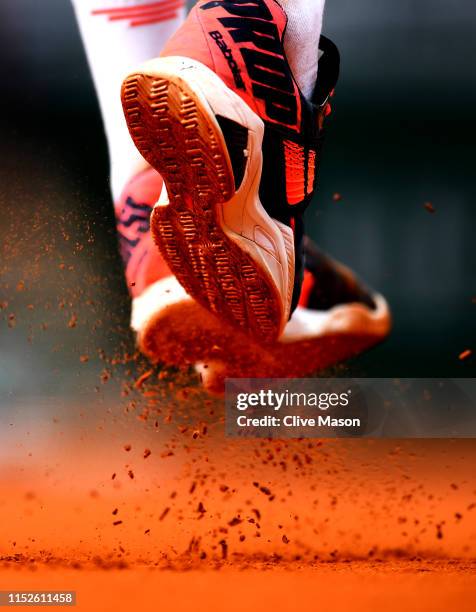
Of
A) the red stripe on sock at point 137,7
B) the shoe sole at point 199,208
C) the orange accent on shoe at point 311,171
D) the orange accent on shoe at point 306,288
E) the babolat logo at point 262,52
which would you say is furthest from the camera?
the orange accent on shoe at point 306,288

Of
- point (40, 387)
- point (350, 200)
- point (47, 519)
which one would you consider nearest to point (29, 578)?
point (47, 519)

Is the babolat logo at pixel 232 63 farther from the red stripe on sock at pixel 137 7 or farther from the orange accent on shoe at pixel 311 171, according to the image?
the red stripe on sock at pixel 137 7

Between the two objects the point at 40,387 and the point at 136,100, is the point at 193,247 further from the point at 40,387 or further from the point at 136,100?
the point at 40,387

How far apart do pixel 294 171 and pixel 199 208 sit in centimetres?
18

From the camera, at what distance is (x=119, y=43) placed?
1539 millimetres

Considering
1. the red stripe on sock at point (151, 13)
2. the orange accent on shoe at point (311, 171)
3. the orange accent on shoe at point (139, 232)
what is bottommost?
the orange accent on shoe at point (139, 232)

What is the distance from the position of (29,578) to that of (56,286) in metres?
0.58

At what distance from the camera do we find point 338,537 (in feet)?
5.72

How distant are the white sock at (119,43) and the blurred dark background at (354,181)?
1.7 inches

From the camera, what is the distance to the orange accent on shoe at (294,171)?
128 cm

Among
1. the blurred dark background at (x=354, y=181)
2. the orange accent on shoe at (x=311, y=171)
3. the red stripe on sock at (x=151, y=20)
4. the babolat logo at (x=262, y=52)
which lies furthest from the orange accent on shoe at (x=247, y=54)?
the blurred dark background at (x=354, y=181)

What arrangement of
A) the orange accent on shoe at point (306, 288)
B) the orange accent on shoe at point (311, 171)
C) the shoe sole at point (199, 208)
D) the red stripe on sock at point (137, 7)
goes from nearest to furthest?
the shoe sole at point (199, 208) < the orange accent on shoe at point (311, 171) < the red stripe on sock at point (137, 7) < the orange accent on shoe at point (306, 288)

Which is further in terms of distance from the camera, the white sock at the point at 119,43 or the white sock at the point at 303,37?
the white sock at the point at 119,43

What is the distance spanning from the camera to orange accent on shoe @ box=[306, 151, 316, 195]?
4.39 ft
